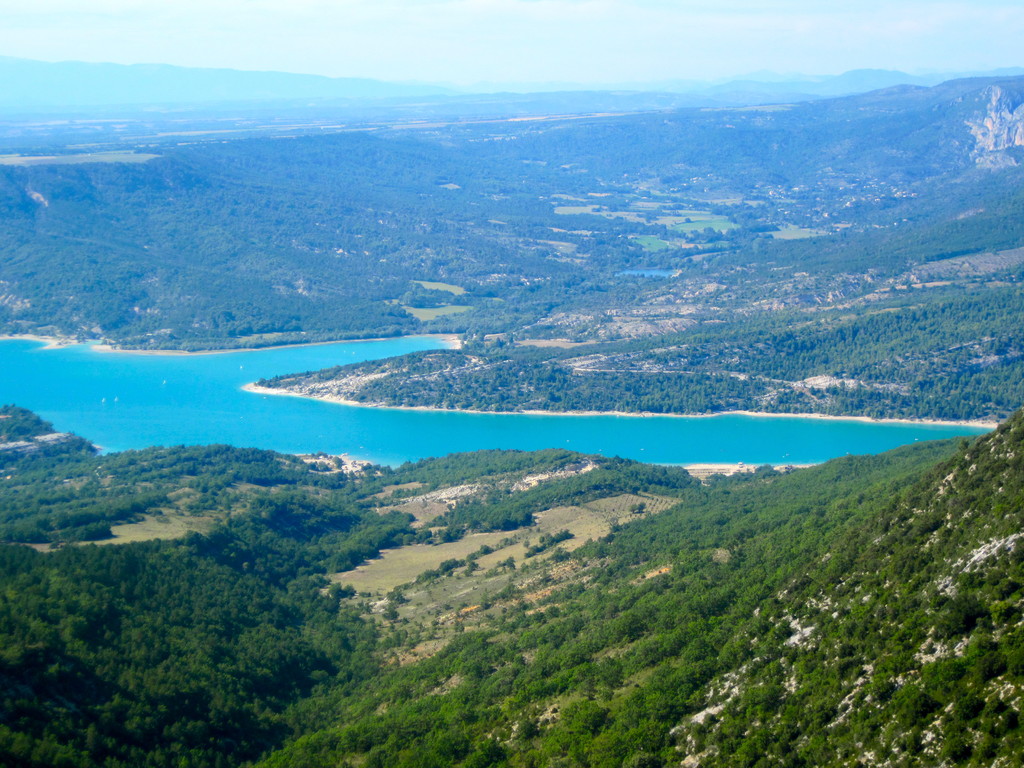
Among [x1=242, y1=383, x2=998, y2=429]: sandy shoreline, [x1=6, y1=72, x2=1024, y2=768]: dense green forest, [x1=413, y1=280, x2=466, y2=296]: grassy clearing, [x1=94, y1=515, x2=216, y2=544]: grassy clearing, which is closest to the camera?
[x1=6, y1=72, x2=1024, y2=768]: dense green forest

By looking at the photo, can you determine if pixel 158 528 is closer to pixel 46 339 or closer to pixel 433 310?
pixel 46 339

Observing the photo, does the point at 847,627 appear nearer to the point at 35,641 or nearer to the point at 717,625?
the point at 717,625

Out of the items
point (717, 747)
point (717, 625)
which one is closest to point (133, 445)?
point (717, 625)

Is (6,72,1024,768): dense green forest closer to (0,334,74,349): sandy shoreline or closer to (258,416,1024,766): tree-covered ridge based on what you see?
(258,416,1024,766): tree-covered ridge

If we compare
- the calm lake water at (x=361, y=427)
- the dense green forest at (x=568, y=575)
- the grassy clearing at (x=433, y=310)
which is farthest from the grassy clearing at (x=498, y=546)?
the grassy clearing at (x=433, y=310)

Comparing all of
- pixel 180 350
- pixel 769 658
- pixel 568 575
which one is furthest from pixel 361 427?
pixel 769 658

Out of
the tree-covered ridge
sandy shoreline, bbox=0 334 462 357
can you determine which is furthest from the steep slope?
sandy shoreline, bbox=0 334 462 357
